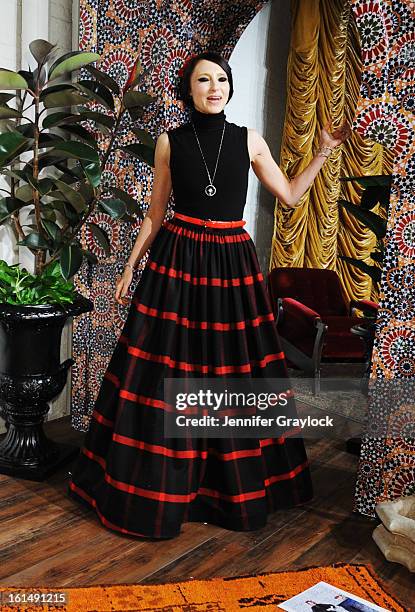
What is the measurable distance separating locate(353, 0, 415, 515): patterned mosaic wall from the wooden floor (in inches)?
9.6

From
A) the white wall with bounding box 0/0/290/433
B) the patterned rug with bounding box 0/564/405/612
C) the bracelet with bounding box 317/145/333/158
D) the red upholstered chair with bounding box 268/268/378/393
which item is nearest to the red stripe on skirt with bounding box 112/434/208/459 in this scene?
the patterned rug with bounding box 0/564/405/612

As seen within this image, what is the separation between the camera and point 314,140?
5.22m

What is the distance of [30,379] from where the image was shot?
2793 mm

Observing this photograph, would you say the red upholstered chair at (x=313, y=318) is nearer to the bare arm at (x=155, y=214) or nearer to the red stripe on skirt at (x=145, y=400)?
the bare arm at (x=155, y=214)

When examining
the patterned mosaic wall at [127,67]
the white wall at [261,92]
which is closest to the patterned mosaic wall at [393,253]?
the patterned mosaic wall at [127,67]

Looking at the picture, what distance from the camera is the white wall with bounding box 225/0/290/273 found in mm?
4758

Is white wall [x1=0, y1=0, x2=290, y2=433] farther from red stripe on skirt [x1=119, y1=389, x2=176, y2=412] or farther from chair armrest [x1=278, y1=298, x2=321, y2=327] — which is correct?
red stripe on skirt [x1=119, y1=389, x2=176, y2=412]

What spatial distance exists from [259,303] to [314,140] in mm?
3096

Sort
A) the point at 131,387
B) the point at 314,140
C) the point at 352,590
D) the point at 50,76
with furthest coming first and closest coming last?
the point at 314,140 < the point at 50,76 < the point at 131,387 < the point at 352,590

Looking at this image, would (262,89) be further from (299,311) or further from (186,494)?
(186,494)

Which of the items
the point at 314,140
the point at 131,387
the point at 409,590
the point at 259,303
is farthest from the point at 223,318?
the point at 314,140

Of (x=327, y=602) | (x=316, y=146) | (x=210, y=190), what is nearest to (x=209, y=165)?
(x=210, y=190)

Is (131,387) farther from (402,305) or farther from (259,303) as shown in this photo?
(402,305)

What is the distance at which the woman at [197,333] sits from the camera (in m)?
2.33
